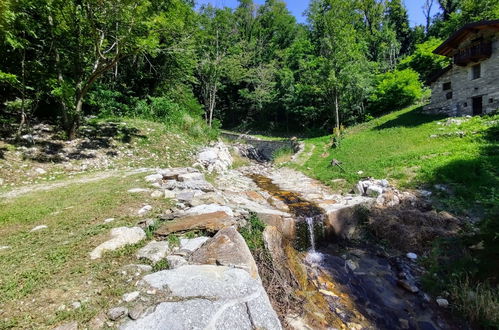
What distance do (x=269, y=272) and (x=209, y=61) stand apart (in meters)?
24.5

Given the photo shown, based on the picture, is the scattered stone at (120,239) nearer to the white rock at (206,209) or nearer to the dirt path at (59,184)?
the white rock at (206,209)

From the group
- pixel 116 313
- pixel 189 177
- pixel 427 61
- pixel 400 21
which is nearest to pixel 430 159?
pixel 189 177

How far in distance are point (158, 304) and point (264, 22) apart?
56.9 metres

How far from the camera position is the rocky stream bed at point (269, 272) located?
9.14 ft

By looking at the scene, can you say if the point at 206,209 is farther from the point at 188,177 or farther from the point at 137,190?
the point at 188,177

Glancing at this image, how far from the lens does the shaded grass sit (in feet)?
8.52

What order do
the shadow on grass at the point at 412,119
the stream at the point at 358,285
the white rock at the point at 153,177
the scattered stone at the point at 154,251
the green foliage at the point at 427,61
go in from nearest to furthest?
the scattered stone at the point at 154,251 < the stream at the point at 358,285 < the white rock at the point at 153,177 < the shadow on grass at the point at 412,119 < the green foliage at the point at 427,61

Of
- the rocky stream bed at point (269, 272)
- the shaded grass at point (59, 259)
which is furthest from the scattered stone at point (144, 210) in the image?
the shaded grass at point (59, 259)

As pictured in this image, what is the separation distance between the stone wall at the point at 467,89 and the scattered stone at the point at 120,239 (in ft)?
74.7

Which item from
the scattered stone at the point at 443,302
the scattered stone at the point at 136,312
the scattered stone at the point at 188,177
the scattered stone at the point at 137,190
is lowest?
the scattered stone at the point at 443,302

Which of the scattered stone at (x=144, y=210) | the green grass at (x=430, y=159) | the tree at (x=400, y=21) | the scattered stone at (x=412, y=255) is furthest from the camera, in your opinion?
the tree at (x=400, y=21)

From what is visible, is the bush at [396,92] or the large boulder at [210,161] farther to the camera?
the bush at [396,92]

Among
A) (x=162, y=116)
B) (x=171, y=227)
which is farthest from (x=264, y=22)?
(x=171, y=227)

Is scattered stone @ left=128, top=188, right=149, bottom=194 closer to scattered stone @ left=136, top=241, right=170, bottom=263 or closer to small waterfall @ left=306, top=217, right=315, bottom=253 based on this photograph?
scattered stone @ left=136, top=241, right=170, bottom=263
